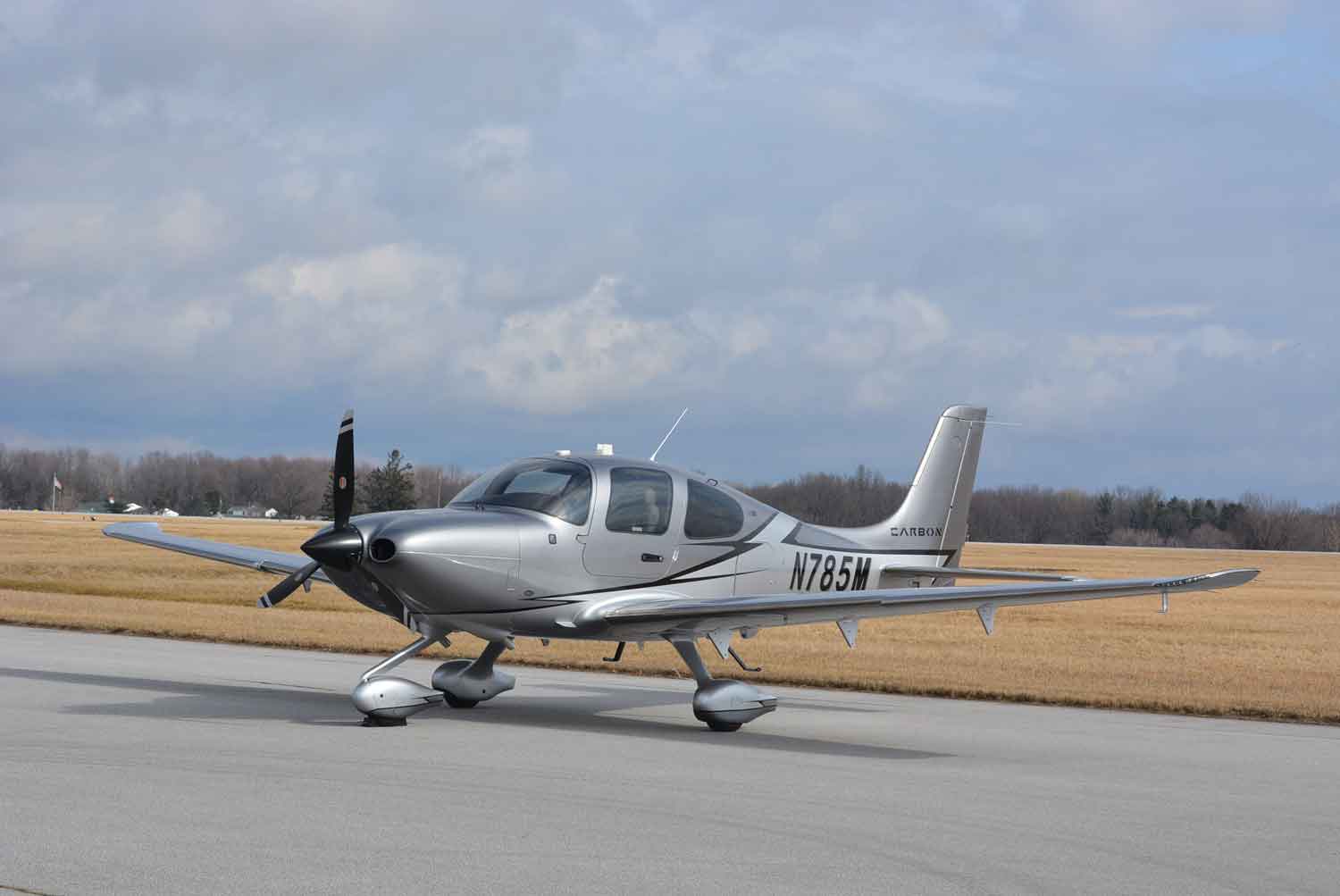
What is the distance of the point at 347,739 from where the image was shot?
11.2 m

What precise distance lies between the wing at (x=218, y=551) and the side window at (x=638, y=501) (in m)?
3.41

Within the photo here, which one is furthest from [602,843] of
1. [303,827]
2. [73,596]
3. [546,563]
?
[73,596]

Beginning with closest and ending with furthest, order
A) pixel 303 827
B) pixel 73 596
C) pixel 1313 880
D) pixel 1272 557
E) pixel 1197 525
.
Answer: pixel 1313 880, pixel 303 827, pixel 73 596, pixel 1272 557, pixel 1197 525

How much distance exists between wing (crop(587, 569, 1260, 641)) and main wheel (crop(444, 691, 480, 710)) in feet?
5.43

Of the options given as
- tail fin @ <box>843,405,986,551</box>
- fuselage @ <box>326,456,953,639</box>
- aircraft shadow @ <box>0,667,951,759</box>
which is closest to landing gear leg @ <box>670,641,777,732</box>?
aircraft shadow @ <box>0,667,951,759</box>

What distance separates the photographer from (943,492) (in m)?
17.0

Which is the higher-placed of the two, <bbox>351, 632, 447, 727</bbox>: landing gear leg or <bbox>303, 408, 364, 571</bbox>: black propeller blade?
<bbox>303, 408, 364, 571</bbox>: black propeller blade

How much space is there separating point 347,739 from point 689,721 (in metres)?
3.78

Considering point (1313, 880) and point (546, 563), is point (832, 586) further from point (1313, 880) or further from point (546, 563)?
point (1313, 880)

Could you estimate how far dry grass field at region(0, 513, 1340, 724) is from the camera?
58.2ft

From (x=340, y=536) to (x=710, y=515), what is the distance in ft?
12.2

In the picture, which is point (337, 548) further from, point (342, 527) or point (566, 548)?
point (566, 548)

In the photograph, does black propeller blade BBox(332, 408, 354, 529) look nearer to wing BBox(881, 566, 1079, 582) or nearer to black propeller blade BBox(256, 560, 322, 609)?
black propeller blade BBox(256, 560, 322, 609)

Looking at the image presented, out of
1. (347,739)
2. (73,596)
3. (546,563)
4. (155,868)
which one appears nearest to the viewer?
(155,868)
